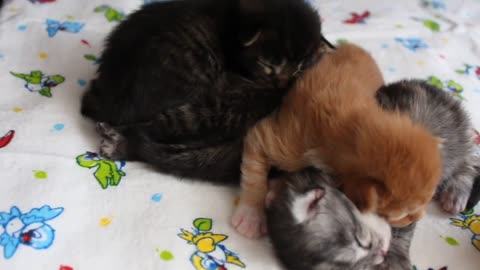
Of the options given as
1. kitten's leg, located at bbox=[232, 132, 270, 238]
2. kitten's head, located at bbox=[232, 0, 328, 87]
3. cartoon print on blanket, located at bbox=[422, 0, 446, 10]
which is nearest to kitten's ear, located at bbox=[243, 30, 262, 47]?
kitten's head, located at bbox=[232, 0, 328, 87]

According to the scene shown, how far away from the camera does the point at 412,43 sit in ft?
6.82

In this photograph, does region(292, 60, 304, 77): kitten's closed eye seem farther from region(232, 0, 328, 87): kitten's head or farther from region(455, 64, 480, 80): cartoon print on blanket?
region(455, 64, 480, 80): cartoon print on blanket

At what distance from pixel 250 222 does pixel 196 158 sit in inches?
9.1

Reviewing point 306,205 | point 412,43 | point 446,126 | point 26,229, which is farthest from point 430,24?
point 26,229

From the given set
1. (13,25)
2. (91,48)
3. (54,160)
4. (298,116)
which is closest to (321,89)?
(298,116)

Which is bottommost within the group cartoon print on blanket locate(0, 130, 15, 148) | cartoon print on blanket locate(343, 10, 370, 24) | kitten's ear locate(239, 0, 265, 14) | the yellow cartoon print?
the yellow cartoon print

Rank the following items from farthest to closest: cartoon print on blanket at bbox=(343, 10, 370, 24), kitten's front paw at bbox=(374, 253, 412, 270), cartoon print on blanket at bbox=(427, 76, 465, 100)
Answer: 1. cartoon print on blanket at bbox=(343, 10, 370, 24)
2. cartoon print on blanket at bbox=(427, 76, 465, 100)
3. kitten's front paw at bbox=(374, 253, 412, 270)

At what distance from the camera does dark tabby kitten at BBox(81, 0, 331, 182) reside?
133cm

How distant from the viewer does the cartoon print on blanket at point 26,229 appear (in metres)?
1.09

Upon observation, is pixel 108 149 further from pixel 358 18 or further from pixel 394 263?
pixel 358 18

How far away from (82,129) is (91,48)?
0.48 meters

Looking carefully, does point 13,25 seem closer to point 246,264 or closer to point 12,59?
point 12,59

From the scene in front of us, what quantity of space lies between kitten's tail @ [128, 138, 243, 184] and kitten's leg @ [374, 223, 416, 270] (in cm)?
43

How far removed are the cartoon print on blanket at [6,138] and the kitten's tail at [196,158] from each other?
341mm
